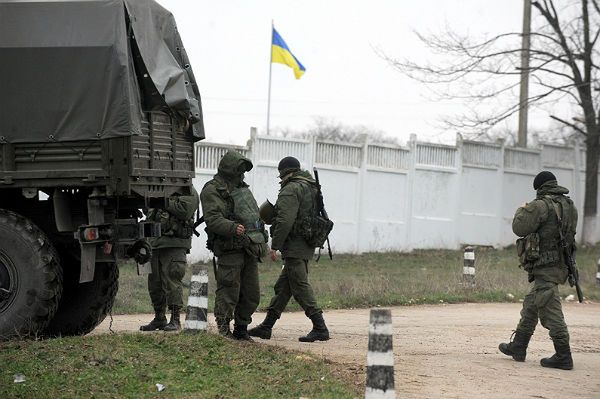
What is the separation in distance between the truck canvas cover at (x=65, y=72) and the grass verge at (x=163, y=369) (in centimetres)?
200

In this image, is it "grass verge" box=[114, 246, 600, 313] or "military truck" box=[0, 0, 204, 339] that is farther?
"grass verge" box=[114, 246, 600, 313]

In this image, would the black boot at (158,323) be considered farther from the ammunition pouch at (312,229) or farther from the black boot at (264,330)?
the ammunition pouch at (312,229)

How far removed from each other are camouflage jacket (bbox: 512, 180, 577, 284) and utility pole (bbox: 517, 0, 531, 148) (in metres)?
20.4

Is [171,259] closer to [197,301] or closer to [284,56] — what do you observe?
[197,301]

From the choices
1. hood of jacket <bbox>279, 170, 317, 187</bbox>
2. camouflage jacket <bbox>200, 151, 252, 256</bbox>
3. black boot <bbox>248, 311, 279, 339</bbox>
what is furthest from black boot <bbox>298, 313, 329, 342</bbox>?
hood of jacket <bbox>279, 170, 317, 187</bbox>

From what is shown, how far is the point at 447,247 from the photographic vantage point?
3006cm

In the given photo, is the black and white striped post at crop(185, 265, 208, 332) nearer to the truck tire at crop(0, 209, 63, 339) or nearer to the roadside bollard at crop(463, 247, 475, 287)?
the truck tire at crop(0, 209, 63, 339)

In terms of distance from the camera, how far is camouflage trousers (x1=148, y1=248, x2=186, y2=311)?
12078 mm

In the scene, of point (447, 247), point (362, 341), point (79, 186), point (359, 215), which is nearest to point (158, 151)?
point (79, 186)

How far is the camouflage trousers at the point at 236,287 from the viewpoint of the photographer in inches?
436

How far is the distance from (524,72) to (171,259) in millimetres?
21162

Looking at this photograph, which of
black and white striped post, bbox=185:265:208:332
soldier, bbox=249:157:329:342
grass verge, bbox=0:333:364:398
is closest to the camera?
→ grass verge, bbox=0:333:364:398

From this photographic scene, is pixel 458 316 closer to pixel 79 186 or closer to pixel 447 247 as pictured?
pixel 79 186

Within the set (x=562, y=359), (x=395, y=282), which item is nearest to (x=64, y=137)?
(x=562, y=359)
